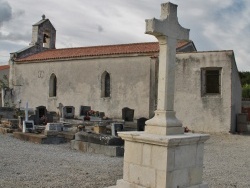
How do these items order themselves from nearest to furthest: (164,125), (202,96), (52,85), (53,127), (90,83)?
(164,125)
(53,127)
(202,96)
(90,83)
(52,85)

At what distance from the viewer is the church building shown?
677 inches

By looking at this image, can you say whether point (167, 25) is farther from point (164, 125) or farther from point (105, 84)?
point (105, 84)

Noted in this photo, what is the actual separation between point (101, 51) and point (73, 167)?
605 inches

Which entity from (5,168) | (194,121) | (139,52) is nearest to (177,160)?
(5,168)

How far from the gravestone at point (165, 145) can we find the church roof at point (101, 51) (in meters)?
14.0

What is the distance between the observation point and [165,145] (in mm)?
4617

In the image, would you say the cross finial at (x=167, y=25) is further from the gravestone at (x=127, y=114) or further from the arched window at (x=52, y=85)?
the arched window at (x=52, y=85)

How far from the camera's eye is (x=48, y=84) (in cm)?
2466

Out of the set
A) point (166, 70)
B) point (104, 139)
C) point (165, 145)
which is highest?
point (166, 70)

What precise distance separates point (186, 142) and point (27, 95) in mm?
22888

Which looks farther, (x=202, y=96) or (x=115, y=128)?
(x=202, y=96)

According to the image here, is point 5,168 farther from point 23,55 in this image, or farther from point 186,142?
point 23,55

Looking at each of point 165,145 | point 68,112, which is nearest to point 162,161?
point 165,145

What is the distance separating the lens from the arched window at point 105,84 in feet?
71.3
